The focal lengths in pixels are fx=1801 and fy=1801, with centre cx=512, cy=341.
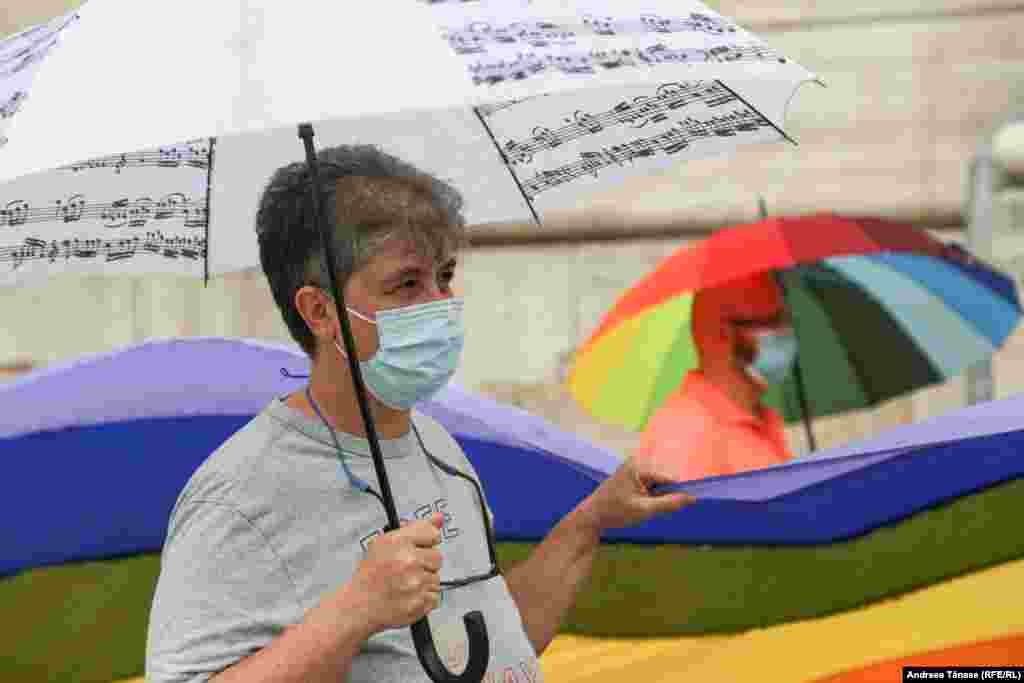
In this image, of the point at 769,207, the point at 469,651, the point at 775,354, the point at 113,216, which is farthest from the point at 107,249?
the point at 769,207

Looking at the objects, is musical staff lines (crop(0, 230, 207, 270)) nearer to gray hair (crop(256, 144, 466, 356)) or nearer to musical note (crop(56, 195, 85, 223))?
musical note (crop(56, 195, 85, 223))

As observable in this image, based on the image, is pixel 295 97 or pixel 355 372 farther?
pixel 355 372

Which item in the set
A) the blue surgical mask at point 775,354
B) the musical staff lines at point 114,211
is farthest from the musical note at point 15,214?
the blue surgical mask at point 775,354

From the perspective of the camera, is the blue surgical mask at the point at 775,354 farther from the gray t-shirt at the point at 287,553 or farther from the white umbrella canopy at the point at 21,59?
the white umbrella canopy at the point at 21,59

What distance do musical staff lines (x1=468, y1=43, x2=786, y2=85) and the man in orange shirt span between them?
6.58 ft

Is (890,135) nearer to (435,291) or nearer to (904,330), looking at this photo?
(904,330)

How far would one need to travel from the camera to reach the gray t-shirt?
2221 mm

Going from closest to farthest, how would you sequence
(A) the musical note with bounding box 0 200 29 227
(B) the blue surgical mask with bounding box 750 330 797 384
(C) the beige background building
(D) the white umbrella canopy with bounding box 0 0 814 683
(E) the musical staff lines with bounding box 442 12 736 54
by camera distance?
(D) the white umbrella canopy with bounding box 0 0 814 683 < (E) the musical staff lines with bounding box 442 12 736 54 < (A) the musical note with bounding box 0 200 29 227 < (B) the blue surgical mask with bounding box 750 330 797 384 < (C) the beige background building

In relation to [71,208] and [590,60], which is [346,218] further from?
[71,208]

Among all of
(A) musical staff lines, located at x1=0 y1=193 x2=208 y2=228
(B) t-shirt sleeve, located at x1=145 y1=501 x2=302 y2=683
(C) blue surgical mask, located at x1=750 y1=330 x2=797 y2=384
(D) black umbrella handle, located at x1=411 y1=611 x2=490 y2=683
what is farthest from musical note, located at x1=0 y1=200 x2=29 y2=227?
(C) blue surgical mask, located at x1=750 y1=330 x2=797 y2=384

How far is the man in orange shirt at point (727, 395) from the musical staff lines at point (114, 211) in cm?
163

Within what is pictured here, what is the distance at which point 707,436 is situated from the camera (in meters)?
4.68

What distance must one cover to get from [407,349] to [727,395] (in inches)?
101

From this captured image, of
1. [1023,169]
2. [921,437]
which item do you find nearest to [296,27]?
[921,437]
